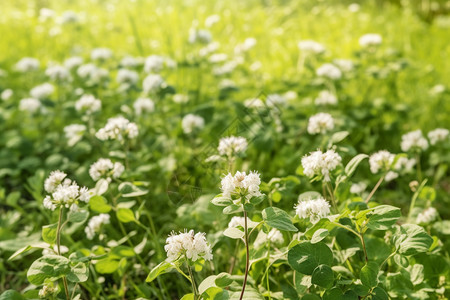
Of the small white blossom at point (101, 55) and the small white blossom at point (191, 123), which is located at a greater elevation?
the small white blossom at point (101, 55)

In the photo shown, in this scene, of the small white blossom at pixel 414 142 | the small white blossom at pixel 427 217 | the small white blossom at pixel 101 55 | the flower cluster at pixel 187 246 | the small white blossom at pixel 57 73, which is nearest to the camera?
the flower cluster at pixel 187 246

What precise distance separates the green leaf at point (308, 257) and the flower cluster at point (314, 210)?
67mm

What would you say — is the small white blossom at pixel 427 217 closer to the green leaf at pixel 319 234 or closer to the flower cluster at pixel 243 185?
the green leaf at pixel 319 234

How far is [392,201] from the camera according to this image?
223 cm

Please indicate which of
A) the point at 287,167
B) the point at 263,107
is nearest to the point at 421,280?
the point at 287,167

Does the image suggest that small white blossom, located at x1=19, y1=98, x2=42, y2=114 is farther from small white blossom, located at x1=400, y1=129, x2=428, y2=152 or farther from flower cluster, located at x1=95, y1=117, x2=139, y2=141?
small white blossom, located at x1=400, y1=129, x2=428, y2=152

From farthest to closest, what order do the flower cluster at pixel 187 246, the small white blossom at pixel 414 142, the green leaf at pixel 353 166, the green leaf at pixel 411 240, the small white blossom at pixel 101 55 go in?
the small white blossom at pixel 101 55 < the small white blossom at pixel 414 142 < the green leaf at pixel 353 166 < the green leaf at pixel 411 240 < the flower cluster at pixel 187 246

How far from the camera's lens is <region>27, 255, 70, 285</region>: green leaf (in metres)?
1.19

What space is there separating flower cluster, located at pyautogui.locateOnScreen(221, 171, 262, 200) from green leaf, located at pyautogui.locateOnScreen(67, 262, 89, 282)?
40 centimetres

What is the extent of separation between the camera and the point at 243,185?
1.09 m

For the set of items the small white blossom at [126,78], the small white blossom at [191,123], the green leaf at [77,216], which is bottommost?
the small white blossom at [191,123]

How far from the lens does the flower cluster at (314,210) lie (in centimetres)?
119

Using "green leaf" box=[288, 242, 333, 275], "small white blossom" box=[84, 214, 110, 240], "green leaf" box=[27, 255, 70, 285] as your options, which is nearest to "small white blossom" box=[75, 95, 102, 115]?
"small white blossom" box=[84, 214, 110, 240]

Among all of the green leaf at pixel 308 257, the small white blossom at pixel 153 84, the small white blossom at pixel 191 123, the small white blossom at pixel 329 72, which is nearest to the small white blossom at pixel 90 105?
the small white blossom at pixel 153 84
